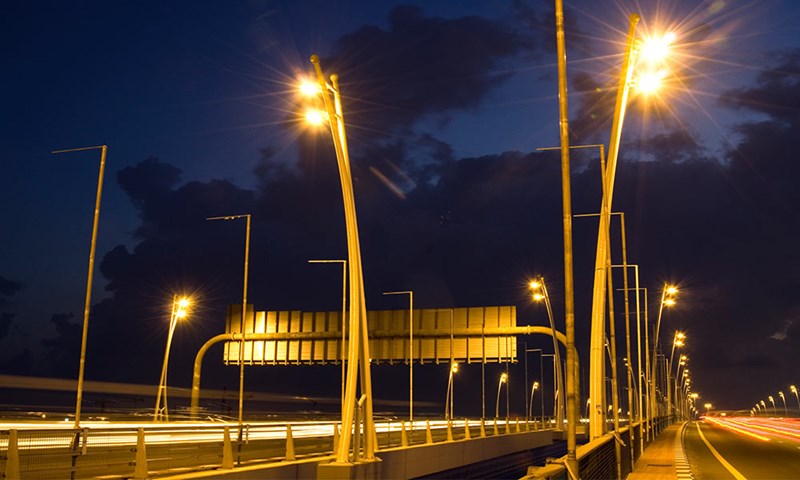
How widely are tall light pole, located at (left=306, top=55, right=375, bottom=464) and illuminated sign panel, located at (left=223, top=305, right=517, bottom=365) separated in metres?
31.7

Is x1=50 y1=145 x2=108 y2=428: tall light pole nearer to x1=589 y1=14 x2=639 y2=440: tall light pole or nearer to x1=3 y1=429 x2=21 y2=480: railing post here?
x1=3 y1=429 x2=21 y2=480: railing post

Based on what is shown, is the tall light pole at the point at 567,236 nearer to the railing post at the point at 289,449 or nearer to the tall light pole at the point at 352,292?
the tall light pole at the point at 352,292

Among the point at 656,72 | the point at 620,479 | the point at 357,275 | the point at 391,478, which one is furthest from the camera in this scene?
the point at 391,478

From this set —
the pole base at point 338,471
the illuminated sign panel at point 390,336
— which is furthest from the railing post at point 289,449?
the illuminated sign panel at point 390,336

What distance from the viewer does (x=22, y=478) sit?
18.8 metres

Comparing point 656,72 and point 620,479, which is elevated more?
point 656,72

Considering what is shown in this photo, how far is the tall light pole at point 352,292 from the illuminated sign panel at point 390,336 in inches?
1249

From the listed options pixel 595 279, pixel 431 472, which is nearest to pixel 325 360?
pixel 431 472

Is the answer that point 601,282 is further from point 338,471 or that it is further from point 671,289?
point 671,289

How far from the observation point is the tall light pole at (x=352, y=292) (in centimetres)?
2377

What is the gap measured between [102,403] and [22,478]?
5710 cm

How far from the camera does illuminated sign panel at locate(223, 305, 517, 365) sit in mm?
58969

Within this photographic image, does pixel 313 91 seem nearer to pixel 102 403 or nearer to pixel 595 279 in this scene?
pixel 595 279

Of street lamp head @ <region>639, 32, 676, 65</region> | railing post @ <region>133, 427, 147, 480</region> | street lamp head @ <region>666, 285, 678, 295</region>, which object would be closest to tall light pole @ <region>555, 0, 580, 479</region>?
street lamp head @ <region>639, 32, 676, 65</region>
